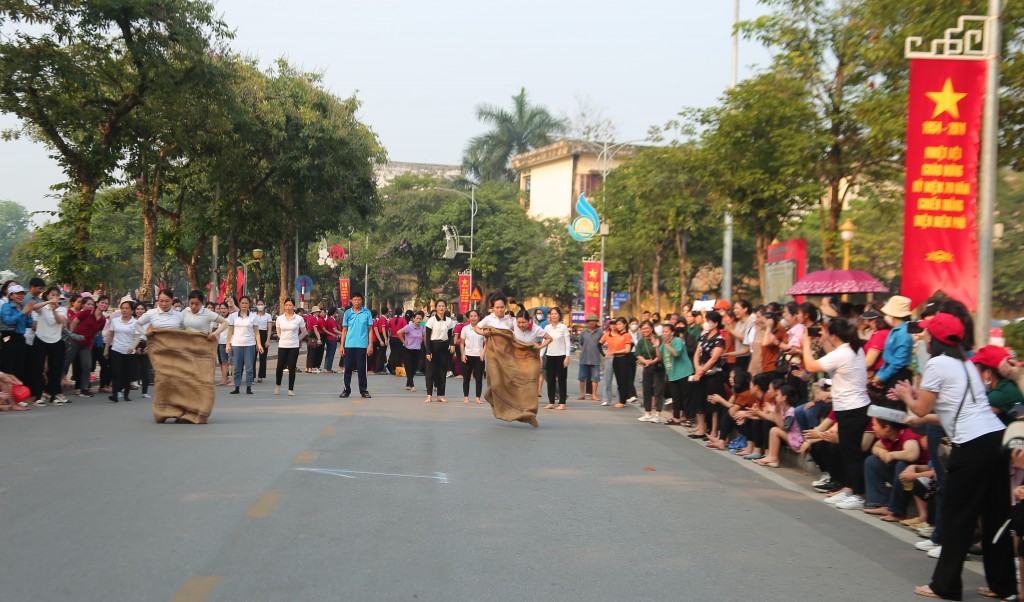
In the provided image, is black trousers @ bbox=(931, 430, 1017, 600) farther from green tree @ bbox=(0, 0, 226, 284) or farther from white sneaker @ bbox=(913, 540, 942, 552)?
green tree @ bbox=(0, 0, 226, 284)

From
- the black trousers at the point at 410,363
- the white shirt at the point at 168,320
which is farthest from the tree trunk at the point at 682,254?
the white shirt at the point at 168,320

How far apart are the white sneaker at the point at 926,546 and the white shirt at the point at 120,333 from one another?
13.3m

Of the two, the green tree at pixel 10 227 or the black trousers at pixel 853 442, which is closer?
the black trousers at pixel 853 442

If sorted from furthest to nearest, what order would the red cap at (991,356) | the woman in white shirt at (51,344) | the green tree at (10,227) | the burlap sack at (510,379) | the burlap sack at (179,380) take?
the green tree at (10,227)
the woman in white shirt at (51,344)
the burlap sack at (510,379)
the burlap sack at (179,380)
the red cap at (991,356)

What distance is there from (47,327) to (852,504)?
12.7 metres

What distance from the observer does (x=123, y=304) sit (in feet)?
57.3

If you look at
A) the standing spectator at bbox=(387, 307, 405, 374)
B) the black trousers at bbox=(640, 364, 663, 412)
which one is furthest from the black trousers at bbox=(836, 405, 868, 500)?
the standing spectator at bbox=(387, 307, 405, 374)

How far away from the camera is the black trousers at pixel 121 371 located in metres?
17.1

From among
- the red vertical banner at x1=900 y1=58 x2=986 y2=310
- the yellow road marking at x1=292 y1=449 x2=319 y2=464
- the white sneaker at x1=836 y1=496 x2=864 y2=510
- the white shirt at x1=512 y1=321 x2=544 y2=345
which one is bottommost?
the white sneaker at x1=836 y1=496 x2=864 y2=510

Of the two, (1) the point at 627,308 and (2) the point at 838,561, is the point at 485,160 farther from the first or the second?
(2) the point at 838,561

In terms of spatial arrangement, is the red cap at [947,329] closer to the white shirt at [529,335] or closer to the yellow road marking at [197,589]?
the yellow road marking at [197,589]

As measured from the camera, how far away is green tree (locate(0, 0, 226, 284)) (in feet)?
73.0

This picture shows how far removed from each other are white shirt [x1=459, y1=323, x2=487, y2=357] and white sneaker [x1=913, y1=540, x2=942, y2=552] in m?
11.4

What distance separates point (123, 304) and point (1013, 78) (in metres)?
14.4
